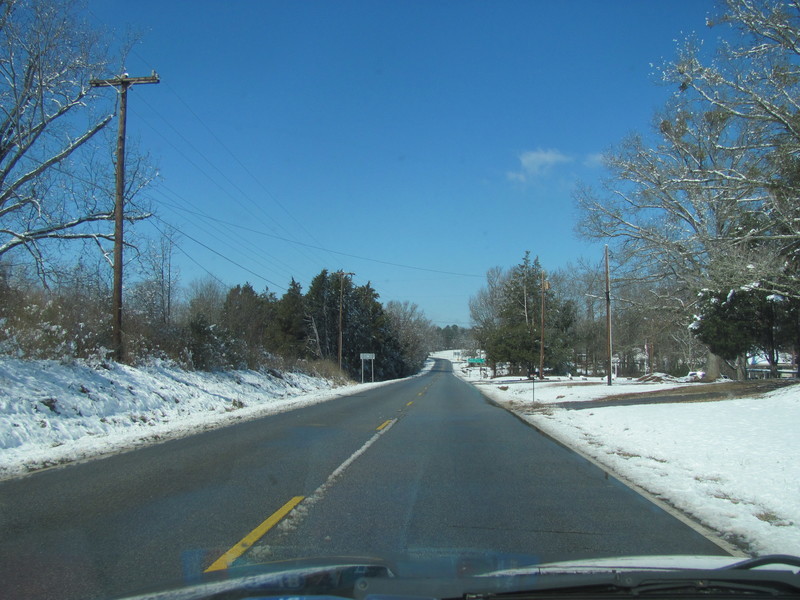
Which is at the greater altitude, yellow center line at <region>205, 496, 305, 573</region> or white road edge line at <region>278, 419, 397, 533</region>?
yellow center line at <region>205, 496, 305, 573</region>

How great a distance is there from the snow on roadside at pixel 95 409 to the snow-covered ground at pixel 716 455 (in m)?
8.98

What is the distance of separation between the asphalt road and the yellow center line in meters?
0.02

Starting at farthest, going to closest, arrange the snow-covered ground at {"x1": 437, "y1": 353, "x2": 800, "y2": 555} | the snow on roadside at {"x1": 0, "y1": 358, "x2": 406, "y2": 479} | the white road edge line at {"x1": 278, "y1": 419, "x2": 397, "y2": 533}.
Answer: the snow on roadside at {"x1": 0, "y1": 358, "x2": 406, "y2": 479}
the snow-covered ground at {"x1": 437, "y1": 353, "x2": 800, "y2": 555}
the white road edge line at {"x1": 278, "y1": 419, "x2": 397, "y2": 533}

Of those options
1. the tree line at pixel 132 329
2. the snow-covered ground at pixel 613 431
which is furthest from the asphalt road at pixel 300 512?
the tree line at pixel 132 329

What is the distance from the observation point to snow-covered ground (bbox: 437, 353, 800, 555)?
21.4 ft

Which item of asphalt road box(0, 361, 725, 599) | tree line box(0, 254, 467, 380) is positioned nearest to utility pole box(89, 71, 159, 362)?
tree line box(0, 254, 467, 380)

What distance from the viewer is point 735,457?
977 cm

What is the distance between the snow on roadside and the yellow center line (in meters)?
4.74

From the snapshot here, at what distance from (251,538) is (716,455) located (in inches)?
309

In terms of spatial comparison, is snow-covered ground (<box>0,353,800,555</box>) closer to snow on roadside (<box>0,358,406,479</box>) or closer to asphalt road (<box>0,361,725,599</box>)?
snow on roadside (<box>0,358,406,479</box>)

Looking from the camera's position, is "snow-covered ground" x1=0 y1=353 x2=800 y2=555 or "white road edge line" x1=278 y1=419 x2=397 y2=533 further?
"snow-covered ground" x1=0 y1=353 x2=800 y2=555

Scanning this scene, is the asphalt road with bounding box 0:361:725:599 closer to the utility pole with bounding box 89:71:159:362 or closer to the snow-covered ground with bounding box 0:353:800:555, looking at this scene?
the snow-covered ground with bounding box 0:353:800:555

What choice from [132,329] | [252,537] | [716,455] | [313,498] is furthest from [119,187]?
[716,455]

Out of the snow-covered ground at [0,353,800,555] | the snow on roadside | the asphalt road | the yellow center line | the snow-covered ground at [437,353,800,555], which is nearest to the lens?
the yellow center line
